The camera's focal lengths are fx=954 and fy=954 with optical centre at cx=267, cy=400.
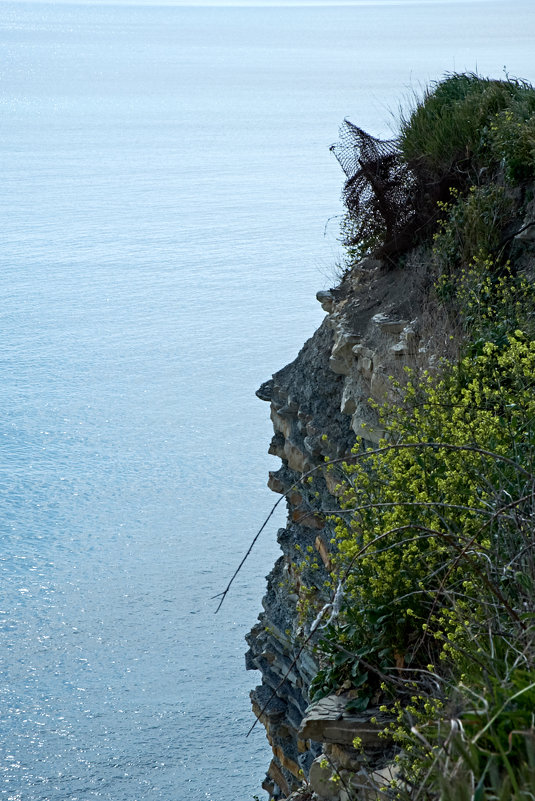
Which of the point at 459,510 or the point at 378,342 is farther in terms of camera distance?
the point at 378,342

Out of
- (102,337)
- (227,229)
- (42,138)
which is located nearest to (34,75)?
(42,138)

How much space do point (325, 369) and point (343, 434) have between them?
→ 733 millimetres

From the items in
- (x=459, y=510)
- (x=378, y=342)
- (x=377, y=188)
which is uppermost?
(x=377, y=188)

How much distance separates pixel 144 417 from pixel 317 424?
11885 millimetres

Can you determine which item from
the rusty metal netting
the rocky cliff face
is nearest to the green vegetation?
the rusty metal netting

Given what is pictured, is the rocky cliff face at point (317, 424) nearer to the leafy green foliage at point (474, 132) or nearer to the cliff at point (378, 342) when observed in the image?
the cliff at point (378, 342)

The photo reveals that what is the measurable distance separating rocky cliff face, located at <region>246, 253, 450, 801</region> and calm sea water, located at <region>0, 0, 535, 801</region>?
3.82 m

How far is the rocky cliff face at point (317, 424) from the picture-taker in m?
6.34

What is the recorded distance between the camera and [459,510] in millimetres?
3721

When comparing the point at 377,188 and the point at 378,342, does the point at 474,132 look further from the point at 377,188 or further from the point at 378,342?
the point at 378,342

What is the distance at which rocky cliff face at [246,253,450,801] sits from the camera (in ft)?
20.8

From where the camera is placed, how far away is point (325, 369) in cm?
760

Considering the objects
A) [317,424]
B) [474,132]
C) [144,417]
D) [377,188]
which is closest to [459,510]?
[317,424]

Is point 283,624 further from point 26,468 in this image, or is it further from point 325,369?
point 26,468
